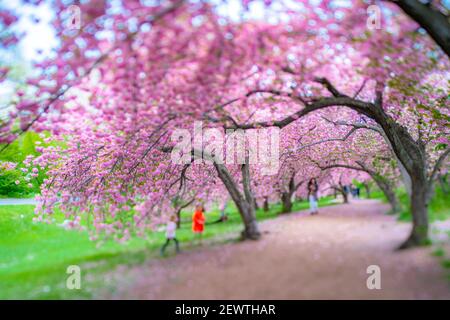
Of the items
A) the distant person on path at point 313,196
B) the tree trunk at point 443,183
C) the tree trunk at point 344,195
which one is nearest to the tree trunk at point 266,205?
the distant person on path at point 313,196

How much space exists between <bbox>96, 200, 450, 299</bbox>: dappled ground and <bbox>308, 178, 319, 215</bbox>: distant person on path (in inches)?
12.4

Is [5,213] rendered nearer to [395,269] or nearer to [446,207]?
[395,269]

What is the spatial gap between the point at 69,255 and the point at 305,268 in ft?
8.50

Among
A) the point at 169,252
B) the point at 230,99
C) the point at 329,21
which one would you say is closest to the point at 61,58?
the point at 230,99

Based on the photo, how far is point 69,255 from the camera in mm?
4355

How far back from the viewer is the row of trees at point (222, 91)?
3.33 m

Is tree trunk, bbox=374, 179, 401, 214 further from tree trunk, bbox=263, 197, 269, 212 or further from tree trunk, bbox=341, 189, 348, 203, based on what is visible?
tree trunk, bbox=263, 197, 269, 212

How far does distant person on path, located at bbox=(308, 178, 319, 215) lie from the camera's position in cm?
436

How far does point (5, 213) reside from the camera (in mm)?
5820

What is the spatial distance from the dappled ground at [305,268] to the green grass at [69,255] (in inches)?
7.6

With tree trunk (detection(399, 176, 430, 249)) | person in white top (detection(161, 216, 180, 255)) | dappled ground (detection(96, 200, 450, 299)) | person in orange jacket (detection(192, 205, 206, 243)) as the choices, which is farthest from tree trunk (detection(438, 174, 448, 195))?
person in white top (detection(161, 216, 180, 255))

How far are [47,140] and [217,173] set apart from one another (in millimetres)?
3548

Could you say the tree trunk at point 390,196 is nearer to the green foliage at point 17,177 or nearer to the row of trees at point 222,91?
the row of trees at point 222,91

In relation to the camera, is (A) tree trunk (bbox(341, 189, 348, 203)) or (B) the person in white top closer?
(B) the person in white top
